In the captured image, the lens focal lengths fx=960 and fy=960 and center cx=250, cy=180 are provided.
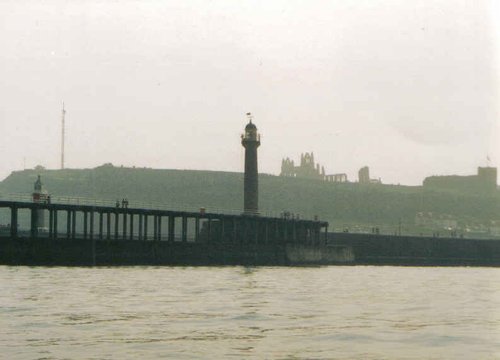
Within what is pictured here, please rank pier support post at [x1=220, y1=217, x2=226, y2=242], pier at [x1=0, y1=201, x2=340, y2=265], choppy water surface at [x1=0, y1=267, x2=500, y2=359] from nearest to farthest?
choppy water surface at [x1=0, y1=267, x2=500, y2=359] < pier at [x1=0, y1=201, x2=340, y2=265] < pier support post at [x1=220, y1=217, x2=226, y2=242]

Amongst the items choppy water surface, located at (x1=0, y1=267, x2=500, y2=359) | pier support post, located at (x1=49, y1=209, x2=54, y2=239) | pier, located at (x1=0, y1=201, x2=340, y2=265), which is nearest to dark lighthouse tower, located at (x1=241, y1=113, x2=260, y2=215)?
pier, located at (x1=0, y1=201, x2=340, y2=265)

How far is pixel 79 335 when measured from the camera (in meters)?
27.5

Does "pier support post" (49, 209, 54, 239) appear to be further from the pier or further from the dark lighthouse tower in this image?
the dark lighthouse tower

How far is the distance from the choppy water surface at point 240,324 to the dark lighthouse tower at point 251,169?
76742 mm

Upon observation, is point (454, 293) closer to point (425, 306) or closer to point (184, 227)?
point (425, 306)

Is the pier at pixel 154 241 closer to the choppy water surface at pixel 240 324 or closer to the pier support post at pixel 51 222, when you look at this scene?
the pier support post at pixel 51 222

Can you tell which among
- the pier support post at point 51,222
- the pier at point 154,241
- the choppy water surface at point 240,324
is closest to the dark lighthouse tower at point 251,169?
the pier at point 154,241

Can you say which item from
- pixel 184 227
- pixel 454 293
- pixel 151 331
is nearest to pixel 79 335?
pixel 151 331

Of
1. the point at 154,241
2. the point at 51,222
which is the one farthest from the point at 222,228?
the point at 51,222

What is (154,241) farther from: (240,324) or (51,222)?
(240,324)

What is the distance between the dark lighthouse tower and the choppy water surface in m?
76.7

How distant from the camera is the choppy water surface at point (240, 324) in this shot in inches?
975

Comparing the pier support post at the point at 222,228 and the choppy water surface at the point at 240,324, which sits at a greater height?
the pier support post at the point at 222,228

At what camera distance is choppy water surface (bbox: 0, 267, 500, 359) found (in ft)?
81.3
